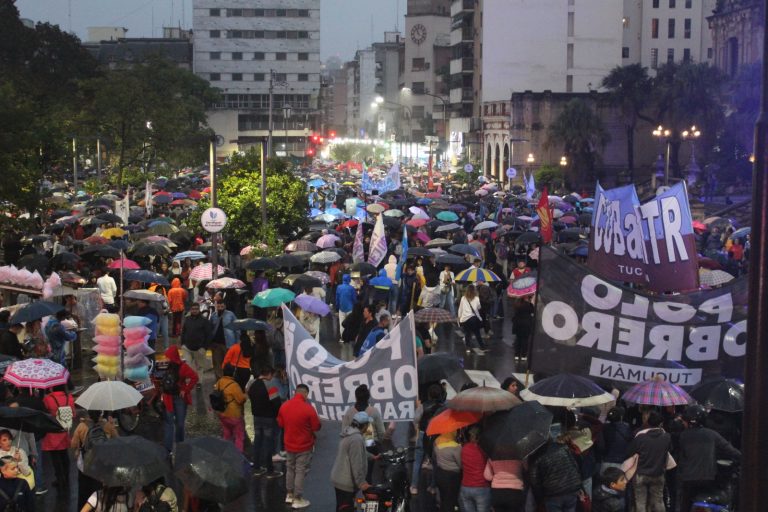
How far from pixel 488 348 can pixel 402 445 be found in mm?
7782

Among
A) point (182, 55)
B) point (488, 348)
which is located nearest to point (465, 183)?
point (488, 348)

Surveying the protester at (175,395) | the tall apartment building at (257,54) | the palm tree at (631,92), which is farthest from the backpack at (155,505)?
the tall apartment building at (257,54)

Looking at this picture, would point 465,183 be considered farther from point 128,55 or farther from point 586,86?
→ point 128,55

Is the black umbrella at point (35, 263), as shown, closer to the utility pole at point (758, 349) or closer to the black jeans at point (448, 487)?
the black jeans at point (448, 487)

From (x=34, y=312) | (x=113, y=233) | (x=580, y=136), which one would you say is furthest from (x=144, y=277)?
(x=580, y=136)

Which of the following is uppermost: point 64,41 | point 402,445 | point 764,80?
point 64,41

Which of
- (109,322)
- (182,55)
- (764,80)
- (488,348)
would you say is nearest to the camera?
(764,80)

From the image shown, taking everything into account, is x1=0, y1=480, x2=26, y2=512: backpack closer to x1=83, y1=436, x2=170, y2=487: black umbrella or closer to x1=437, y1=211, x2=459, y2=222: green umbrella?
x1=83, y1=436, x2=170, y2=487: black umbrella

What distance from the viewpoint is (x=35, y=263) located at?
86.3ft

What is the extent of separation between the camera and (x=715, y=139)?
7106cm

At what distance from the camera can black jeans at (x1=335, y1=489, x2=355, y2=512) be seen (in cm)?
1136

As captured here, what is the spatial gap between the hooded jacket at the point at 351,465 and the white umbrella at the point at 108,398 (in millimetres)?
2681

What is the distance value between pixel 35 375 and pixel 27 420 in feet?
5.52

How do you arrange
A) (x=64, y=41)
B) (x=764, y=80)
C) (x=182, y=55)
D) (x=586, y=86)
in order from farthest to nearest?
(x=182, y=55), (x=586, y=86), (x=64, y=41), (x=764, y=80)
